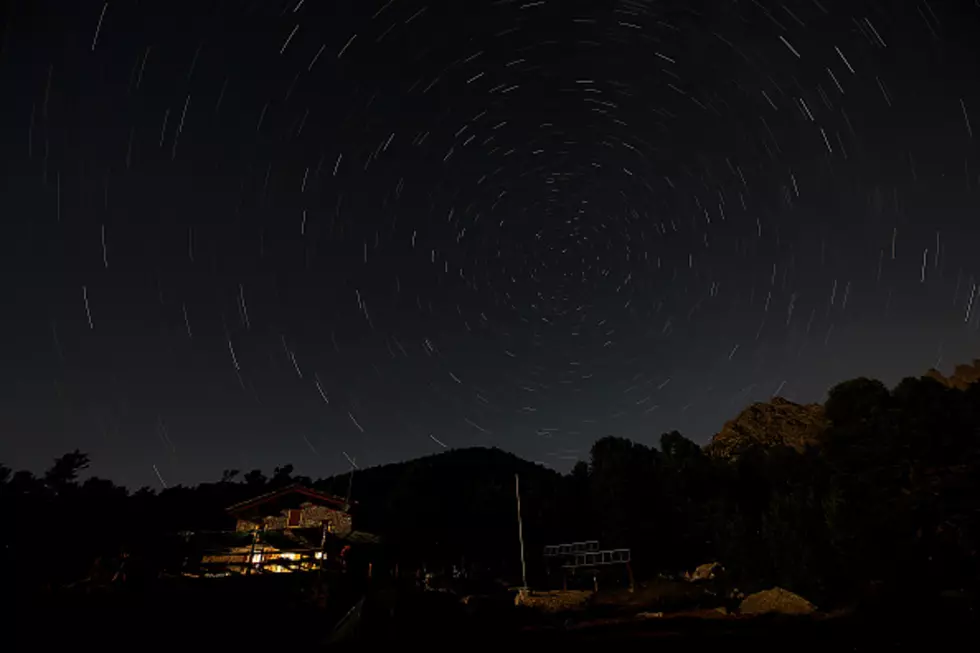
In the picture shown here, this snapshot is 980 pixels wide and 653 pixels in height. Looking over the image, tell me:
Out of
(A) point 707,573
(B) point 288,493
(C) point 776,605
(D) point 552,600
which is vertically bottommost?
(D) point 552,600

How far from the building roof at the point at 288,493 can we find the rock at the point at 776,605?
24.9 meters

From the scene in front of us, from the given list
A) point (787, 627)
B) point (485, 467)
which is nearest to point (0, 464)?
point (787, 627)

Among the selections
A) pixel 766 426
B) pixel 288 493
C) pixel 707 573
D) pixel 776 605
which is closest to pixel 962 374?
pixel 766 426

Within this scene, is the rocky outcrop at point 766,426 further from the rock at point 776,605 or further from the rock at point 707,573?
the rock at point 776,605

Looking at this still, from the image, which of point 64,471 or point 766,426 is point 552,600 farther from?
point 766,426

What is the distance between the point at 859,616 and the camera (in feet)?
66.5

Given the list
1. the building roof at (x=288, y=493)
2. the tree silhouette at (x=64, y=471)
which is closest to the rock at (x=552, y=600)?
the building roof at (x=288, y=493)

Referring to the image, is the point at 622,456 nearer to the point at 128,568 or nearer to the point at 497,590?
the point at 497,590

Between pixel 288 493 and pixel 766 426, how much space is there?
10366 centimetres

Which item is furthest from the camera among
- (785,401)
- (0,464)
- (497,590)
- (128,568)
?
(785,401)

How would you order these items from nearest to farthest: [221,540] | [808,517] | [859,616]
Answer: [859,616] → [221,540] → [808,517]

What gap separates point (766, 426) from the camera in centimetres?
11069

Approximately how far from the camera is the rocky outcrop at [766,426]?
102625 millimetres

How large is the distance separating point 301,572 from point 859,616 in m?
22.8
